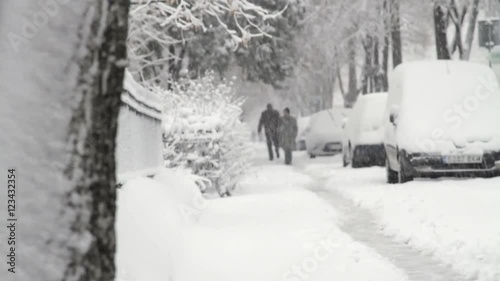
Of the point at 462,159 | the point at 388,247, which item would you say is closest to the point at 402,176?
the point at 462,159

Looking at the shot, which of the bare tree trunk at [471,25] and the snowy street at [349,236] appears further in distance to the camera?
the bare tree trunk at [471,25]

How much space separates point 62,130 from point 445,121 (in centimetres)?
1159

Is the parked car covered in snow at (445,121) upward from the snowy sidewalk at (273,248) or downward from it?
upward

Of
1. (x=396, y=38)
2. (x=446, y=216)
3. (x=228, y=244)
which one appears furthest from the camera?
(x=396, y=38)

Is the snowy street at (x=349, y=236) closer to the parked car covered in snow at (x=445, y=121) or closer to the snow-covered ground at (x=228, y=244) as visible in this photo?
the snow-covered ground at (x=228, y=244)

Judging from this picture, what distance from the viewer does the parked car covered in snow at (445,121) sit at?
44.2 ft

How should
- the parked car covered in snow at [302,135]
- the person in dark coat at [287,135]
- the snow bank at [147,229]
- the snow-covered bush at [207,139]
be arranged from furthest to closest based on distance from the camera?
the parked car covered in snow at [302,135] → the person in dark coat at [287,135] → the snow-covered bush at [207,139] → the snow bank at [147,229]

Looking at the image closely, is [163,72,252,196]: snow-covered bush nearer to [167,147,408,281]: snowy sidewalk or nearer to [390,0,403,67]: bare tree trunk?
[167,147,408,281]: snowy sidewalk

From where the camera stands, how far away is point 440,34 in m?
Result: 22.5

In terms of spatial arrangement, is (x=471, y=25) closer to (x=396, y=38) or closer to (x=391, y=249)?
(x=396, y=38)

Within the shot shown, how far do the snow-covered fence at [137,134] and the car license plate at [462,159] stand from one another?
5.10 m

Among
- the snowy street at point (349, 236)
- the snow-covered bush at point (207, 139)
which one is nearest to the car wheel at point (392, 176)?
the snowy street at point (349, 236)

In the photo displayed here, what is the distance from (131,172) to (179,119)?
21.3 ft

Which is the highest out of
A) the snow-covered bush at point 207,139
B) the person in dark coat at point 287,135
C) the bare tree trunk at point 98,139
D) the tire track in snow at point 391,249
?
the person in dark coat at point 287,135
